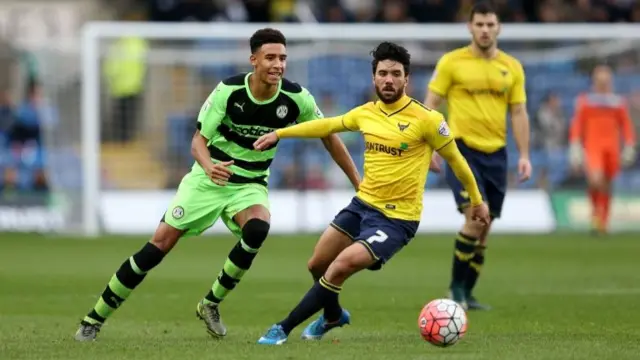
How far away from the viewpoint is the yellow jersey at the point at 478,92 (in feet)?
42.7

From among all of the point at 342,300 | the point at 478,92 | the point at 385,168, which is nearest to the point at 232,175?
the point at 385,168

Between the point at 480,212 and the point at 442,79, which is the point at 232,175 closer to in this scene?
the point at 480,212

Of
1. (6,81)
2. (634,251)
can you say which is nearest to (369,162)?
(634,251)

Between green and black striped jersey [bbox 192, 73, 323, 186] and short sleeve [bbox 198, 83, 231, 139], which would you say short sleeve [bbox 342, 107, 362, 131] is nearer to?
green and black striped jersey [bbox 192, 73, 323, 186]

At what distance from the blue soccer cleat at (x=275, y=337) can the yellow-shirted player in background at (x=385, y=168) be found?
152 mm

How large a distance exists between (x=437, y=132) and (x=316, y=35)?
1456cm

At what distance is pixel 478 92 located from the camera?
13.1 meters

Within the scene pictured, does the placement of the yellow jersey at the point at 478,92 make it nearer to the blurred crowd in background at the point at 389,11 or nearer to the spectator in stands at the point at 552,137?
the spectator in stands at the point at 552,137

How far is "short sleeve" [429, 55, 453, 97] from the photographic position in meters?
13.1

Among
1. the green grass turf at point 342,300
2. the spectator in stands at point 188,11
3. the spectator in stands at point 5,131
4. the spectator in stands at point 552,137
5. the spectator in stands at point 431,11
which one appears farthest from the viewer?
the spectator in stands at point 431,11

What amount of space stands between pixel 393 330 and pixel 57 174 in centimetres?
1401

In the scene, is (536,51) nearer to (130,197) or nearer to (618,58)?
(618,58)

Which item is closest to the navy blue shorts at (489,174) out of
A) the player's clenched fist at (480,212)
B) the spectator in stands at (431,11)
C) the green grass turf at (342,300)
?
the green grass turf at (342,300)

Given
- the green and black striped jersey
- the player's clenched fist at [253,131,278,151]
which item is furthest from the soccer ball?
the green and black striped jersey
